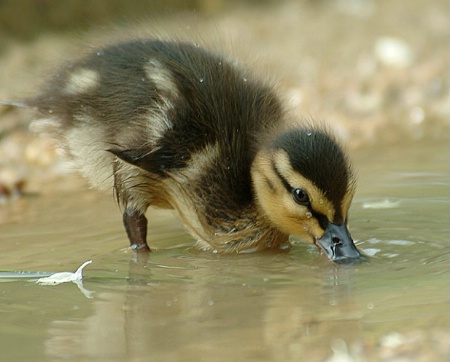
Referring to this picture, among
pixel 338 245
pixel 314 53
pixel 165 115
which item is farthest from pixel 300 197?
pixel 314 53

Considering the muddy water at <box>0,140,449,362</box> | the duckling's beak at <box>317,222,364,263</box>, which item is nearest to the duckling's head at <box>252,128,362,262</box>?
the duckling's beak at <box>317,222,364,263</box>

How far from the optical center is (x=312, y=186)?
11.3ft

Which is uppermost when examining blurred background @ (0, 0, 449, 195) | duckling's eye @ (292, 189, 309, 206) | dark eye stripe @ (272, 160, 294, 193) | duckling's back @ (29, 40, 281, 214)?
blurred background @ (0, 0, 449, 195)

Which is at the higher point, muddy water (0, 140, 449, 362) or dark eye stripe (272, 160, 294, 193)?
dark eye stripe (272, 160, 294, 193)

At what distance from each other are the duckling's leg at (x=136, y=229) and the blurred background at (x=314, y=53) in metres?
1.30

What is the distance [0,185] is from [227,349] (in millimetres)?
2829

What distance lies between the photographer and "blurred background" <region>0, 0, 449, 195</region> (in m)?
5.85

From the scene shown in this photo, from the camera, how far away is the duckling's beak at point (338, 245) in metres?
3.42

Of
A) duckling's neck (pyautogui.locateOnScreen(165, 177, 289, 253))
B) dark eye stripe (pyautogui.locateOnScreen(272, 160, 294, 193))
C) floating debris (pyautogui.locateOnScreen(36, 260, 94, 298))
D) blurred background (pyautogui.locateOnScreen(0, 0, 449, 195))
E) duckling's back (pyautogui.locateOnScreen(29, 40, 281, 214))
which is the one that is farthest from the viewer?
→ blurred background (pyautogui.locateOnScreen(0, 0, 449, 195))

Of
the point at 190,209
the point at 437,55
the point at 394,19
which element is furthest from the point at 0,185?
the point at 394,19

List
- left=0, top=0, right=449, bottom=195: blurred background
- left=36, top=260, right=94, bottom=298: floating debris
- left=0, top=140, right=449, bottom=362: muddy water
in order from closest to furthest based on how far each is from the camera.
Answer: left=0, top=140, right=449, bottom=362: muddy water < left=36, top=260, right=94, bottom=298: floating debris < left=0, top=0, right=449, bottom=195: blurred background

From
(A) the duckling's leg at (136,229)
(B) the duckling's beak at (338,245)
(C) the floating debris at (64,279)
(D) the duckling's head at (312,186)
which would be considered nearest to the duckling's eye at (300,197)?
(D) the duckling's head at (312,186)

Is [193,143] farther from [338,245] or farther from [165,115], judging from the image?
[338,245]

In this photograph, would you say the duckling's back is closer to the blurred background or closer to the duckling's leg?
the duckling's leg
